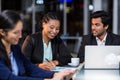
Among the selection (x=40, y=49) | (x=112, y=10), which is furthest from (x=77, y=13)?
(x=40, y=49)

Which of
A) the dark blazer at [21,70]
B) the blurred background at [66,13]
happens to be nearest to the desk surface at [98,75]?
the dark blazer at [21,70]

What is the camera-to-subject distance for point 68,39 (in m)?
9.48

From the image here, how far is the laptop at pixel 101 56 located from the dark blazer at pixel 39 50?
0.51 metres

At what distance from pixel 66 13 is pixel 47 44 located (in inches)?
211

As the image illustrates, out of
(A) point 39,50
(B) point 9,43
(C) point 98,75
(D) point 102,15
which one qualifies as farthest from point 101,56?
(B) point 9,43

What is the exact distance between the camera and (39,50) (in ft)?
12.9

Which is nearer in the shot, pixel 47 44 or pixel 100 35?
pixel 47 44

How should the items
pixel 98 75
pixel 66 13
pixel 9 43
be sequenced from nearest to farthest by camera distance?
pixel 9 43, pixel 98 75, pixel 66 13

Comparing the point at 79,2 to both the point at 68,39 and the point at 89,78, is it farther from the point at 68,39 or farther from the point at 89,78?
the point at 89,78

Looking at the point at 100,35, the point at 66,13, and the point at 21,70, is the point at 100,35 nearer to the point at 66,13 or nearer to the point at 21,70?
the point at 21,70

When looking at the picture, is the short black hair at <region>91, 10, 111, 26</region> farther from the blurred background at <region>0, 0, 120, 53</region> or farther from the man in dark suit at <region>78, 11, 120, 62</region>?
the blurred background at <region>0, 0, 120, 53</region>

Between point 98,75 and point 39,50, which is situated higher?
point 39,50

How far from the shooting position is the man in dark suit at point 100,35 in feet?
13.9

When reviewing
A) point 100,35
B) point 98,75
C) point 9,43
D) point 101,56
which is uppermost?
point 9,43
